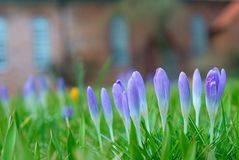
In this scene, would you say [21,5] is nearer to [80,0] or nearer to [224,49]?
[80,0]

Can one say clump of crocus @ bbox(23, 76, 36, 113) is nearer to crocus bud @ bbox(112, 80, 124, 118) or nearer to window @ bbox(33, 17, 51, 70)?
crocus bud @ bbox(112, 80, 124, 118)

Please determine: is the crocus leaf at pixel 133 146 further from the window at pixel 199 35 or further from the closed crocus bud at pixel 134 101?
the window at pixel 199 35

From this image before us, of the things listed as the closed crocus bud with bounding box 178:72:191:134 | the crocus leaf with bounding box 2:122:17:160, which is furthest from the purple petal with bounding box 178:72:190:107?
the crocus leaf with bounding box 2:122:17:160

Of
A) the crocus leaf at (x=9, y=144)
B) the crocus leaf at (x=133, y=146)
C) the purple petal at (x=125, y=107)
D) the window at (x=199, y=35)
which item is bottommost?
the crocus leaf at (x=133, y=146)

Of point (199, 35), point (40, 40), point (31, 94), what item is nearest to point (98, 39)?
point (40, 40)

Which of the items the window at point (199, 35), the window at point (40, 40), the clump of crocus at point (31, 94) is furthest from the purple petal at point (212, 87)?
the window at point (199, 35)

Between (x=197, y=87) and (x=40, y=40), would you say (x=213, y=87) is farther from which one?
(x=40, y=40)

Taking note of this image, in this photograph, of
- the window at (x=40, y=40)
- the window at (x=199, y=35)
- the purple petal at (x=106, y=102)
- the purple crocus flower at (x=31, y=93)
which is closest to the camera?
the purple petal at (x=106, y=102)
